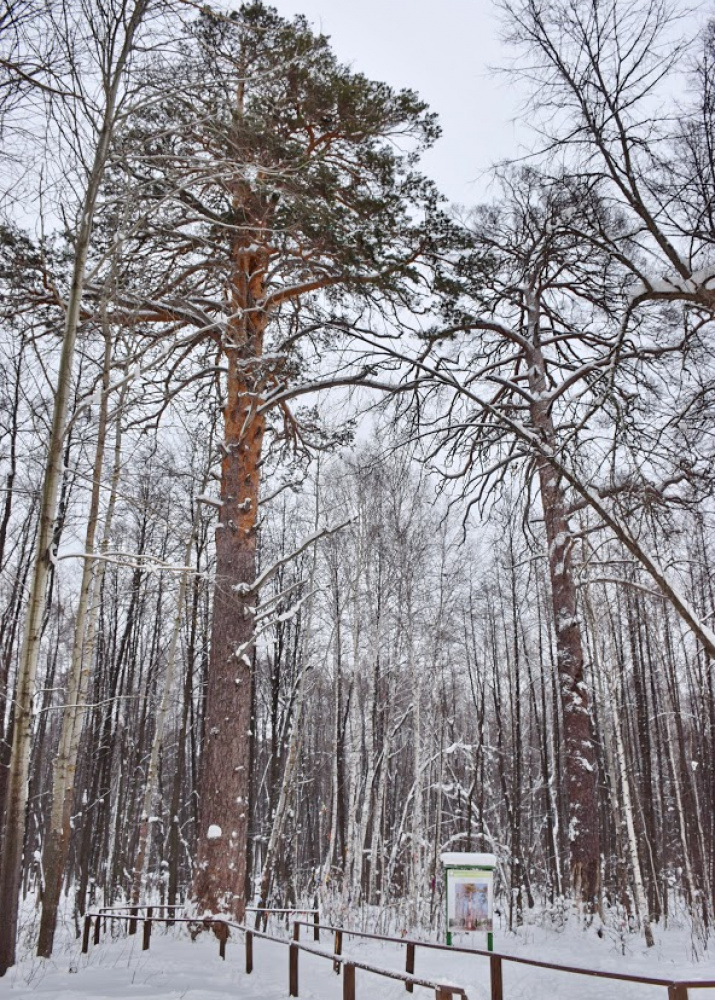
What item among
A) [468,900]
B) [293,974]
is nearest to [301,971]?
[293,974]

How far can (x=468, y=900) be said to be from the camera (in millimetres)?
9055

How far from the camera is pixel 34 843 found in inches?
1215

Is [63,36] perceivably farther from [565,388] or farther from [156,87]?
[565,388]

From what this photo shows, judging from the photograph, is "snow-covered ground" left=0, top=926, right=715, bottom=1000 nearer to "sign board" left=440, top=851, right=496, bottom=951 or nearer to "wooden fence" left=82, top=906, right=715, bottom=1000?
"wooden fence" left=82, top=906, right=715, bottom=1000

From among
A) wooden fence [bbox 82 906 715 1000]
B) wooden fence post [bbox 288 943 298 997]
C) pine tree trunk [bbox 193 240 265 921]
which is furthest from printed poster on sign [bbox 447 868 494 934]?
wooden fence post [bbox 288 943 298 997]

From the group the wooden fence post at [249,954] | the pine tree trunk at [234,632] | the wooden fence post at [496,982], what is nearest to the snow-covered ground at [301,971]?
the wooden fence post at [249,954]

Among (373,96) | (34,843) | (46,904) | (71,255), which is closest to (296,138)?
(373,96)

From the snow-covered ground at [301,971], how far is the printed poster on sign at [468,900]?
1.55 ft

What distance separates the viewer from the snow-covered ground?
20.2 ft

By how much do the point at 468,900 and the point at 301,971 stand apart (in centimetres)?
223

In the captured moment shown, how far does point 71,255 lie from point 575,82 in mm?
6390

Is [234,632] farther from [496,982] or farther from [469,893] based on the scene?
[496,982]

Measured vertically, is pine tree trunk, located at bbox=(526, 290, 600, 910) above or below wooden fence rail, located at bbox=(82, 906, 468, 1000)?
above

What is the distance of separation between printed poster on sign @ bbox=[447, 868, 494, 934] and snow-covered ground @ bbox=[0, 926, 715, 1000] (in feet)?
1.55
